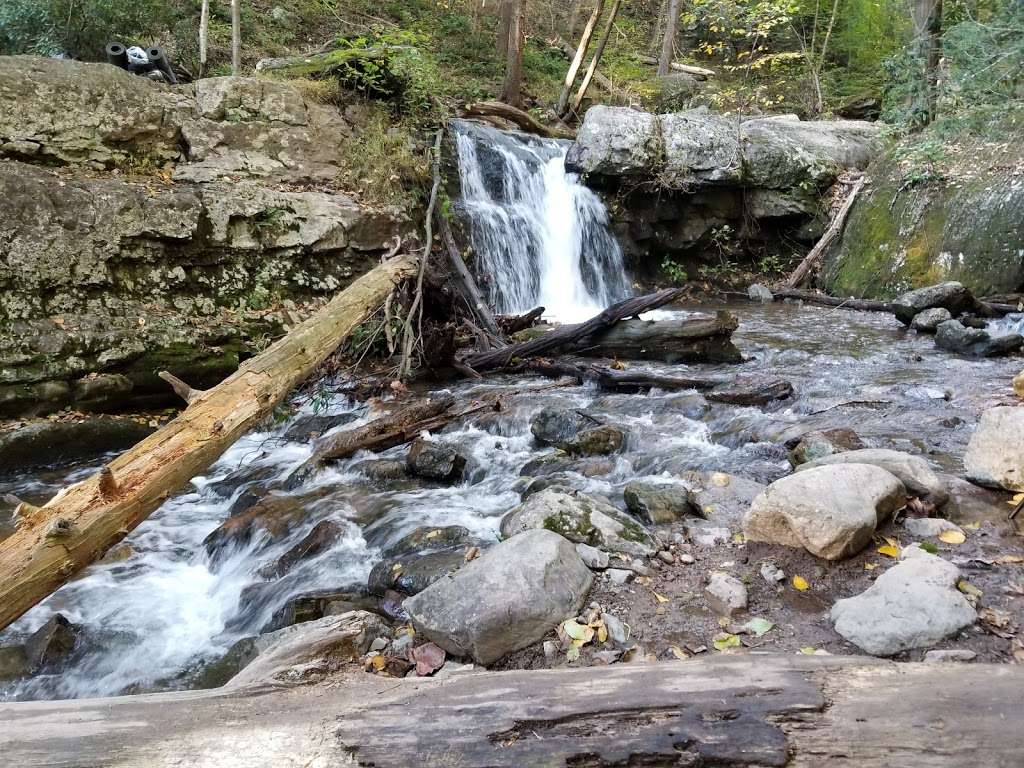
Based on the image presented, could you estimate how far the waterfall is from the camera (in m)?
11.0

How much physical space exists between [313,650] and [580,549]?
1459 mm

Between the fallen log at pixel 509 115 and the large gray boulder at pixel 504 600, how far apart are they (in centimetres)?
1267

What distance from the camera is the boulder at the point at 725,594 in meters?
3.01

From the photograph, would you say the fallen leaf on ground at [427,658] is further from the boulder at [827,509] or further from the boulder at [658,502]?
the boulder at [827,509]

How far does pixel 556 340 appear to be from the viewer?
7.57 meters

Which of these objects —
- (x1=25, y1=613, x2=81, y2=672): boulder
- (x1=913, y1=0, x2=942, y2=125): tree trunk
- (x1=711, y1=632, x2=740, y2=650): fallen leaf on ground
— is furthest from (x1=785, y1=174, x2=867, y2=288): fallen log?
(x1=25, y1=613, x2=81, y2=672): boulder

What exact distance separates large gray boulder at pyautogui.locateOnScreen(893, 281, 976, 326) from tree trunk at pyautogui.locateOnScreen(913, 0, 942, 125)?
3644 mm


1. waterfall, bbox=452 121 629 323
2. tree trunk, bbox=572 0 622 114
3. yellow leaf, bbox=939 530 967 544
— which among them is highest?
tree trunk, bbox=572 0 622 114

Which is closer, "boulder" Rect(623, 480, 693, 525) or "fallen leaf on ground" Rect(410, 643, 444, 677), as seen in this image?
"fallen leaf on ground" Rect(410, 643, 444, 677)

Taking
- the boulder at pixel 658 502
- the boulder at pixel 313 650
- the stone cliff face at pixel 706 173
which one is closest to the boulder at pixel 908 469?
the boulder at pixel 658 502

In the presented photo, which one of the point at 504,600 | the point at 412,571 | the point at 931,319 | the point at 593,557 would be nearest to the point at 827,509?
the point at 593,557

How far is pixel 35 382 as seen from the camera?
6.27 metres

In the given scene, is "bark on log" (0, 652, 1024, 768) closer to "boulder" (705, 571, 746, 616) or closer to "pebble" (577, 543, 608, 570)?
"boulder" (705, 571, 746, 616)

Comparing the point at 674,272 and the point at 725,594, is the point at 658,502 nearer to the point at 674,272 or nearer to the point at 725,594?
the point at 725,594
